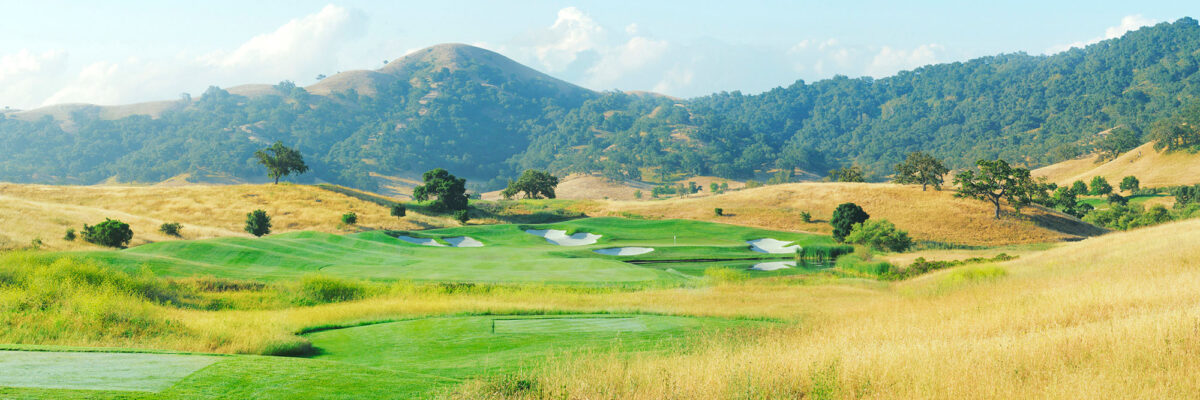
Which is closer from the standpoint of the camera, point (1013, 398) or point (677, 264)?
point (1013, 398)

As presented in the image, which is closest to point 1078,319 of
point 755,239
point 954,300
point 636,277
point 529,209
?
→ point 954,300

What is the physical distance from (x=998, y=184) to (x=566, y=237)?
154 feet

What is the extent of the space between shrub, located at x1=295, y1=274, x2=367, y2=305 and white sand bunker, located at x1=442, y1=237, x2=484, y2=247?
96.9ft

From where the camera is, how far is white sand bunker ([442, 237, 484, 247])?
175 feet

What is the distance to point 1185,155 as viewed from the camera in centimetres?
13988

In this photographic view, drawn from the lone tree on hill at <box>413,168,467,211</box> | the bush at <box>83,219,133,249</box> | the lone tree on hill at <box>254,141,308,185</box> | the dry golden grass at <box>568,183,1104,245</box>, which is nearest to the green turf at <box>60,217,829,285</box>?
the bush at <box>83,219,133,249</box>

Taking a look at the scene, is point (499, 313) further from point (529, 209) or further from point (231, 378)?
point (529, 209)

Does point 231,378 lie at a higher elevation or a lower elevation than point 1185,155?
lower

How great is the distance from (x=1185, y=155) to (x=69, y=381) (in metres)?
189

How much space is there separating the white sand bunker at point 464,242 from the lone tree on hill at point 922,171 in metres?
56.4

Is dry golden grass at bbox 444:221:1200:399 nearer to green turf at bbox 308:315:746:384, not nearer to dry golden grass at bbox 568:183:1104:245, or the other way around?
green turf at bbox 308:315:746:384

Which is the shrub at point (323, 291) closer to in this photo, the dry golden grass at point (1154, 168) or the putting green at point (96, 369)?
the putting green at point (96, 369)

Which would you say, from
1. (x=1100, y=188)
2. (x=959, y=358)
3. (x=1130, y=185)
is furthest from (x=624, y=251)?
(x=1130, y=185)

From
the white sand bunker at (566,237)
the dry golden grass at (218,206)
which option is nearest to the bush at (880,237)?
the white sand bunker at (566,237)
